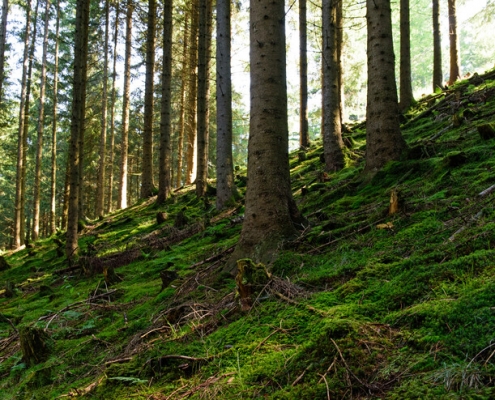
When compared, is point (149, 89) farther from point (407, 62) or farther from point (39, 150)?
point (407, 62)

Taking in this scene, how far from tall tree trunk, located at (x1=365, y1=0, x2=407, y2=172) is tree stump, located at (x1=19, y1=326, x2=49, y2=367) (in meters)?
5.37

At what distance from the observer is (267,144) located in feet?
15.5

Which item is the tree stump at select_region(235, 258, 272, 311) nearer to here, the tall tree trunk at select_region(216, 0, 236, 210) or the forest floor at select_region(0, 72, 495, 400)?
the forest floor at select_region(0, 72, 495, 400)

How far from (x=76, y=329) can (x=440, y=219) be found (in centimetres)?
430

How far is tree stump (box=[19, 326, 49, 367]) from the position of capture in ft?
13.7

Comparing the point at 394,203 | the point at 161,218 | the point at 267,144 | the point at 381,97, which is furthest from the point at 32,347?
the point at 161,218

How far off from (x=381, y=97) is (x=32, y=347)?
6.23m

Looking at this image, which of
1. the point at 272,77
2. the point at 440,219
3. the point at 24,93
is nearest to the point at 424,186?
the point at 440,219

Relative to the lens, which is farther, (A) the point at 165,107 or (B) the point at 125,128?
(B) the point at 125,128

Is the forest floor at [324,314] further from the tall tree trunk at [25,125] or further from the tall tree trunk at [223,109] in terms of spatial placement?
the tall tree trunk at [25,125]

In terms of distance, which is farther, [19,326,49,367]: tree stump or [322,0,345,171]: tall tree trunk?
[322,0,345,171]: tall tree trunk

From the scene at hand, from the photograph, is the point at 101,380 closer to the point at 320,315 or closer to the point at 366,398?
the point at 320,315

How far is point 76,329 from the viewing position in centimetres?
475

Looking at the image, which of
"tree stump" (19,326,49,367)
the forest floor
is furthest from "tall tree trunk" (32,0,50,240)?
"tree stump" (19,326,49,367)
